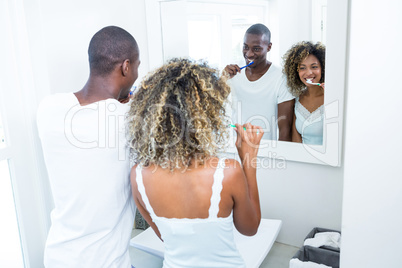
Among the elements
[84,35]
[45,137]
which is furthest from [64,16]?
[45,137]

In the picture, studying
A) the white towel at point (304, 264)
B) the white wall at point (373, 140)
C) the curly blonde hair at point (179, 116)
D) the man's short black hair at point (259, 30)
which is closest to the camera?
the white wall at point (373, 140)

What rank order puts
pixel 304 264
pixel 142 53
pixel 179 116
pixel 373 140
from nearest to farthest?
1. pixel 373 140
2. pixel 179 116
3. pixel 304 264
4. pixel 142 53

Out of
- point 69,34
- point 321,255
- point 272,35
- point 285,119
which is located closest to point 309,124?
point 285,119

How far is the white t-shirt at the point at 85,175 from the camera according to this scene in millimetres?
722

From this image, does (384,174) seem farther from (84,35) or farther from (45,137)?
(84,35)

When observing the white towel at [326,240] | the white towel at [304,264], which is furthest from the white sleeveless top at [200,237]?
the white towel at [326,240]

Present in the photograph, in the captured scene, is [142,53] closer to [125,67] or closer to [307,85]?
[125,67]

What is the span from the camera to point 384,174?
0.45m

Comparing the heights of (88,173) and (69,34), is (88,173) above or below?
below

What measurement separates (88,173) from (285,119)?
77 cm

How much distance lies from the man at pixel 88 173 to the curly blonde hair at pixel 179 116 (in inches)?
3.1

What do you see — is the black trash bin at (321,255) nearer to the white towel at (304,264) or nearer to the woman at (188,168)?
the white towel at (304,264)

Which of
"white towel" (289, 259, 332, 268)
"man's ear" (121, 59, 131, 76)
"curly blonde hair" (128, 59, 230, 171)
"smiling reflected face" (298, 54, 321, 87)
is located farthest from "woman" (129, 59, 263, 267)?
"smiling reflected face" (298, 54, 321, 87)

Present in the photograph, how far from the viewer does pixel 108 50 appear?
2.69ft
